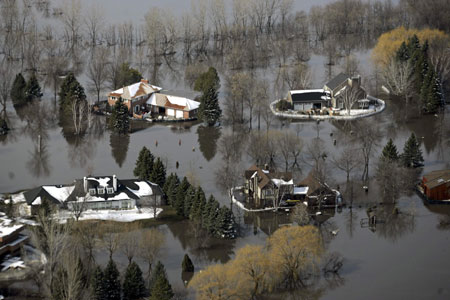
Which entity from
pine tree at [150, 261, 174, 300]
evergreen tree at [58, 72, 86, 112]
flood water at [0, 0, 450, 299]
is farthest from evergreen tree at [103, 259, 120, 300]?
evergreen tree at [58, 72, 86, 112]

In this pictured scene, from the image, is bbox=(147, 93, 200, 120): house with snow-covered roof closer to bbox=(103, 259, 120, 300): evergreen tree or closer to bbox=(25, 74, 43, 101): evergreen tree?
bbox=(25, 74, 43, 101): evergreen tree

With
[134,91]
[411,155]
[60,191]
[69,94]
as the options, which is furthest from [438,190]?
[69,94]

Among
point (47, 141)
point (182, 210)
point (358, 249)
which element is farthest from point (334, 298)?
point (47, 141)

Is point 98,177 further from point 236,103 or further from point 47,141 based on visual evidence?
point 236,103

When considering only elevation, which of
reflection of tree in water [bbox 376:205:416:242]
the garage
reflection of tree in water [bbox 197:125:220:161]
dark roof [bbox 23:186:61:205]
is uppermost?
the garage

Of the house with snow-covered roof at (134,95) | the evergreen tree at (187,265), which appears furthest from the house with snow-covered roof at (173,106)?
the evergreen tree at (187,265)

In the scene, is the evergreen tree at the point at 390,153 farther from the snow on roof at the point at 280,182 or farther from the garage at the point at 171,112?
the garage at the point at 171,112

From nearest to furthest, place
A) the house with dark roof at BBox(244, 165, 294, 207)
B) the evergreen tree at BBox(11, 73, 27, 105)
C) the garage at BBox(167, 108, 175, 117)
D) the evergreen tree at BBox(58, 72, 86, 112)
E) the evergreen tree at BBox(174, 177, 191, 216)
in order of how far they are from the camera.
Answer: the evergreen tree at BBox(174, 177, 191, 216)
the house with dark roof at BBox(244, 165, 294, 207)
the evergreen tree at BBox(58, 72, 86, 112)
the garage at BBox(167, 108, 175, 117)
the evergreen tree at BBox(11, 73, 27, 105)
